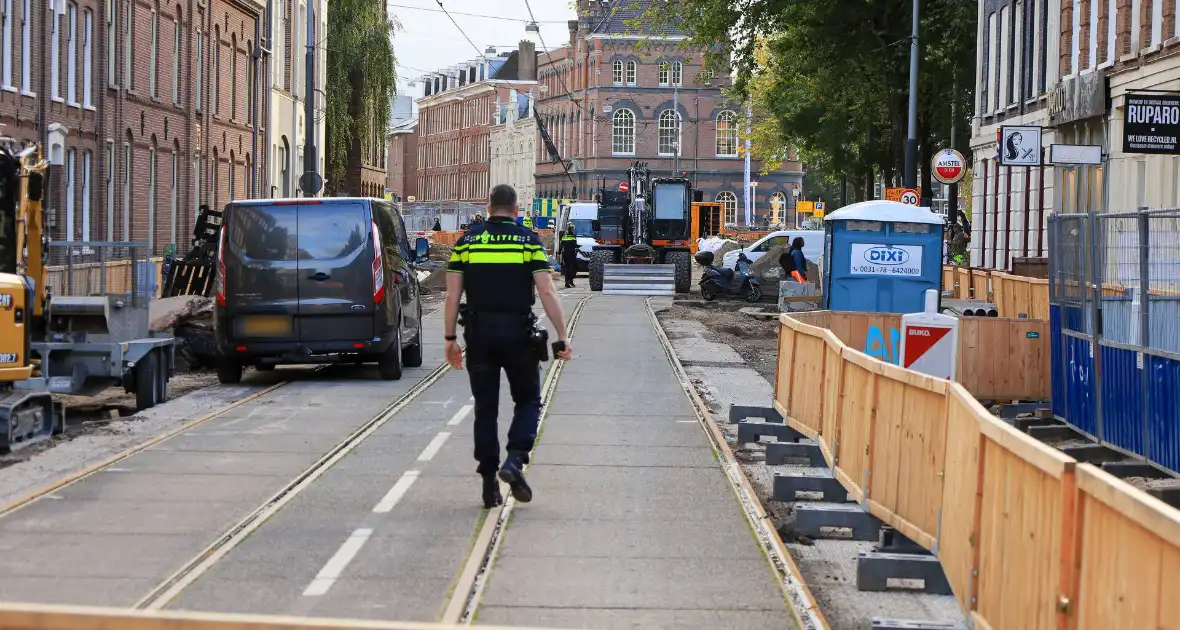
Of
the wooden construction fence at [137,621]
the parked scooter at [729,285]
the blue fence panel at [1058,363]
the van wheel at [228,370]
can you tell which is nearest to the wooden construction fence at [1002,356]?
the blue fence panel at [1058,363]

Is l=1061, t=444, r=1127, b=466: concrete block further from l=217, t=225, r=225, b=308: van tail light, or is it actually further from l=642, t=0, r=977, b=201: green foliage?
l=642, t=0, r=977, b=201: green foliage

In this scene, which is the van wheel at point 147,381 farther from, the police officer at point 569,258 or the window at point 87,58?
the police officer at point 569,258

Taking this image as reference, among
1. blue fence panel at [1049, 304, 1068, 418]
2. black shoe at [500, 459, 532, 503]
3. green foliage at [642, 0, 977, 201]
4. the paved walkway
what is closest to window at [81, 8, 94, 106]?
green foliage at [642, 0, 977, 201]

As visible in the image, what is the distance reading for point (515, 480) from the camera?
32.7 feet

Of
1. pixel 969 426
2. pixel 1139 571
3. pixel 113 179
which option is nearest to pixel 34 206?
pixel 969 426

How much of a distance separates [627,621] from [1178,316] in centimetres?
709

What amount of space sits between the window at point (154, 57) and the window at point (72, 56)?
5.76m

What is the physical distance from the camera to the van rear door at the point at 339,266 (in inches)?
725

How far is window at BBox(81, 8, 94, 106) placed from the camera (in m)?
34.1

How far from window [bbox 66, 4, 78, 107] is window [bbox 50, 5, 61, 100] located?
1.95ft

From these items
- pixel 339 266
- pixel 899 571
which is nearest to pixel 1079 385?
pixel 339 266

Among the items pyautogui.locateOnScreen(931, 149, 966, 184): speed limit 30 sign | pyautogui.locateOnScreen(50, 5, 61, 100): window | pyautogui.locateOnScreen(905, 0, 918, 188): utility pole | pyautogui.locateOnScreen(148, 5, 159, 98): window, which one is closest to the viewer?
pyautogui.locateOnScreen(50, 5, 61, 100): window

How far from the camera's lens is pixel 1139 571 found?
4.52 m

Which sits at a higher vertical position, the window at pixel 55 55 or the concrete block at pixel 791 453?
the window at pixel 55 55
